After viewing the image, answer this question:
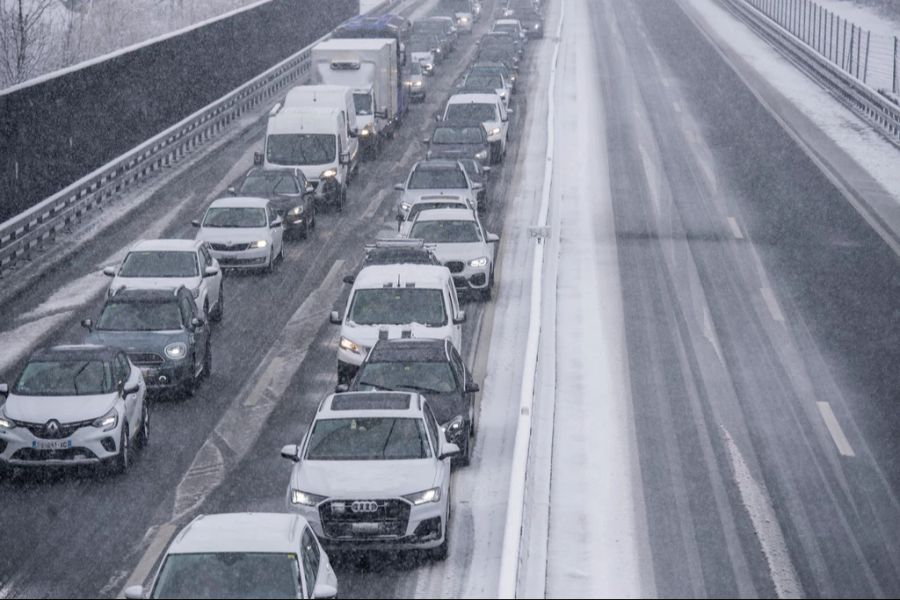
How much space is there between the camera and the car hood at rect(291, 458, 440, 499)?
15.2m

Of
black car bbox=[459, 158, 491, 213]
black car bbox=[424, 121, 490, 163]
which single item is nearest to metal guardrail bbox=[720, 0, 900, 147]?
black car bbox=[424, 121, 490, 163]

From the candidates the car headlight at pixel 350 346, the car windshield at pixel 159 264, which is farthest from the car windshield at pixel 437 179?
the car headlight at pixel 350 346

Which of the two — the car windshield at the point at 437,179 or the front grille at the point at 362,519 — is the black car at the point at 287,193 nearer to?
the car windshield at the point at 437,179

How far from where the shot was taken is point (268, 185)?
34719 millimetres

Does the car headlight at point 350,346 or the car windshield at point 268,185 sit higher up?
the car headlight at point 350,346


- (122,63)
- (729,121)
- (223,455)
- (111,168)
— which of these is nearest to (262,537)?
(223,455)

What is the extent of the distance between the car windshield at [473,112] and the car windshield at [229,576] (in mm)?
33700

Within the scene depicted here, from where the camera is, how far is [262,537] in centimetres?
1214

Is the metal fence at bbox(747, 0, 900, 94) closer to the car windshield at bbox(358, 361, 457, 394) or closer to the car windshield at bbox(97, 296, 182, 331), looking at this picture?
the car windshield at bbox(97, 296, 182, 331)

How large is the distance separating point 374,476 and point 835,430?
24.2 ft

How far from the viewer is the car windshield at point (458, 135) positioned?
41.2 metres

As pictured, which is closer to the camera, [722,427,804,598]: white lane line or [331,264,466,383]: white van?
[722,427,804,598]: white lane line

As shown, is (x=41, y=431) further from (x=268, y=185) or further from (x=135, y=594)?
(x=268, y=185)

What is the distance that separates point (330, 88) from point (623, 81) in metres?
21.2
